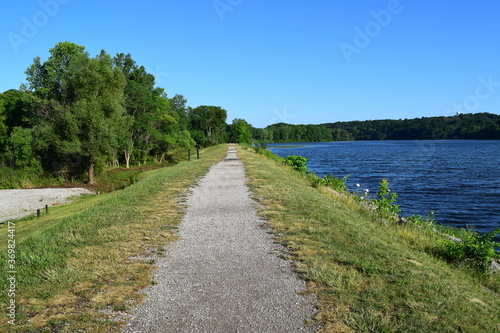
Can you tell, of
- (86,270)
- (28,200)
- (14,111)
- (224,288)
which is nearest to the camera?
(224,288)

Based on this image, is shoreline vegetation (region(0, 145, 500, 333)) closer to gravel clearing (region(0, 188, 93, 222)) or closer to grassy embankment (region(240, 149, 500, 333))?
grassy embankment (region(240, 149, 500, 333))

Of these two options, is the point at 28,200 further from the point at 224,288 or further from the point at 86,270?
the point at 224,288

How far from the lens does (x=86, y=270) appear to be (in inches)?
219

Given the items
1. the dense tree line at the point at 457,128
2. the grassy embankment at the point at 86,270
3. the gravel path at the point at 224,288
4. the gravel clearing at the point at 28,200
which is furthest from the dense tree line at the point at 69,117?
the dense tree line at the point at 457,128

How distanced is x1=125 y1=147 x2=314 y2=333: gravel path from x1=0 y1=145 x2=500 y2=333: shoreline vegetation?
0.27 metres

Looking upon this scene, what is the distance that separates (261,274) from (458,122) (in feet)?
666

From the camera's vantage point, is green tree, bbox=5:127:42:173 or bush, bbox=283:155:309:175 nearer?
bush, bbox=283:155:309:175

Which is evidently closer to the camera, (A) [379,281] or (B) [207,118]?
(A) [379,281]

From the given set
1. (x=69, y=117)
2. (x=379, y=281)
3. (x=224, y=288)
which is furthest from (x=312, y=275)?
(x=69, y=117)

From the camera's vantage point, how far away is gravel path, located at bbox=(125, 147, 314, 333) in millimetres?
3992

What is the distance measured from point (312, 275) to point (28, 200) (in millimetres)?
27459

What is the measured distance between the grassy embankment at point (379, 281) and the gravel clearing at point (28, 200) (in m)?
20.3

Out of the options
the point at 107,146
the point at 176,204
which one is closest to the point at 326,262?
the point at 176,204

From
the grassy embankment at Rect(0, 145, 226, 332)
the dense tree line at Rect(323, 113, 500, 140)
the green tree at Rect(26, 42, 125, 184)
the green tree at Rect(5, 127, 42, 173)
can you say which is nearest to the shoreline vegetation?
the grassy embankment at Rect(0, 145, 226, 332)
